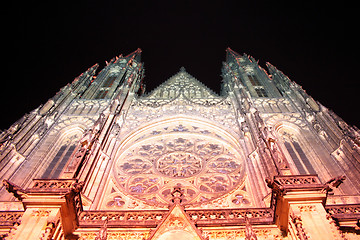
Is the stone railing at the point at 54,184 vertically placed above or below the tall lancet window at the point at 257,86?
below

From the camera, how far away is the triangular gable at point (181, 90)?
64.2 feet

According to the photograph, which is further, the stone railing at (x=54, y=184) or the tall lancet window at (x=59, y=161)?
the tall lancet window at (x=59, y=161)

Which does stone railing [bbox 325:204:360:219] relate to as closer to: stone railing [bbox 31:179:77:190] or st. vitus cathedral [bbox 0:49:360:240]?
st. vitus cathedral [bbox 0:49:360:240]

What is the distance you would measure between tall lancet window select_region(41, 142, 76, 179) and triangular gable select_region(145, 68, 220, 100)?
648 cm

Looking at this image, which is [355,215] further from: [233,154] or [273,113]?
[273,113]

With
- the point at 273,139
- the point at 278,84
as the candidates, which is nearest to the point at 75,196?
the point at 273,139

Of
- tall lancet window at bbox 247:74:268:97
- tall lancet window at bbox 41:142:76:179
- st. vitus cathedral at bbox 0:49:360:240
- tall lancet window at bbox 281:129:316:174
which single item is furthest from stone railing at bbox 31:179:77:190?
tall lancet window at bbox 247:74:268:97

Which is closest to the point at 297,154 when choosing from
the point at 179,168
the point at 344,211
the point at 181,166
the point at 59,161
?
the point at 344,211

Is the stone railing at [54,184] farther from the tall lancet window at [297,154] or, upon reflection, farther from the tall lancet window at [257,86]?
the tall lancet window at [257,86]

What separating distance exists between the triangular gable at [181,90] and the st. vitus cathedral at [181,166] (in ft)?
0.45

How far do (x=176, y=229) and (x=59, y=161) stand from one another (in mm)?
7093

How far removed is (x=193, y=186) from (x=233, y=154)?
10.1 feet

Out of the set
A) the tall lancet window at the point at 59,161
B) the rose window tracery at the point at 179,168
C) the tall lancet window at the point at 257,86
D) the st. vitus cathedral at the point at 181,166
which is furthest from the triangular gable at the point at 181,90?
the tall lancet window at the point at 59,161

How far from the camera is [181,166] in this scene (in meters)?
12.8
